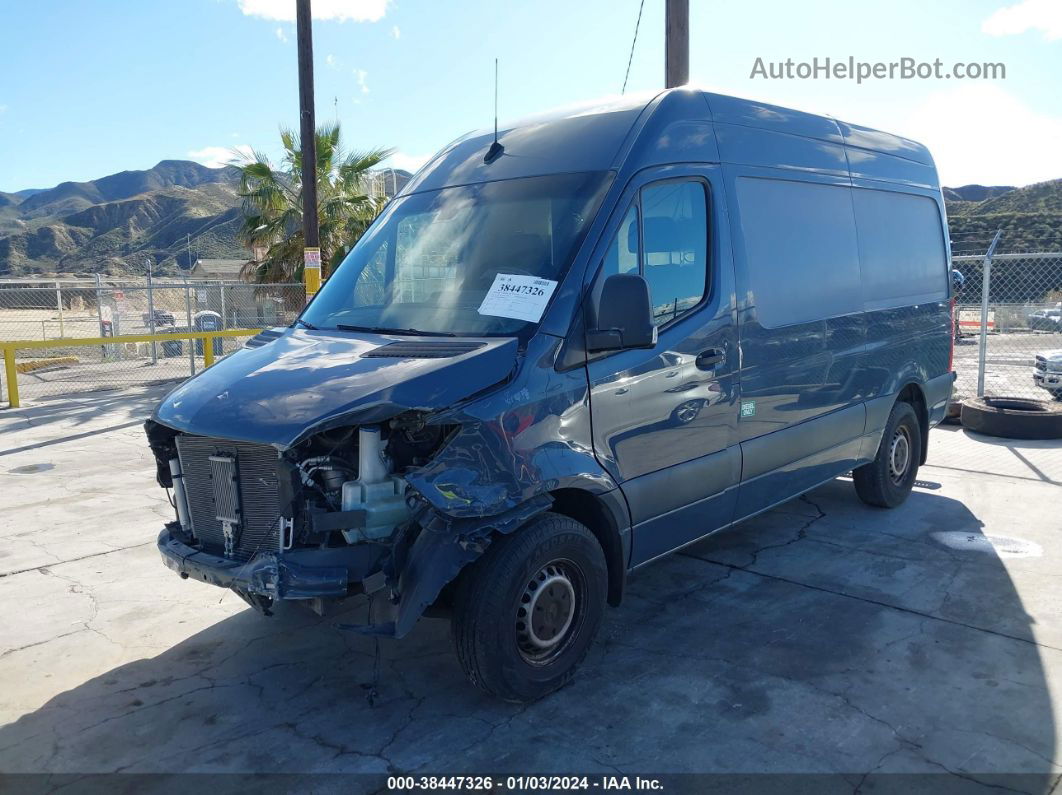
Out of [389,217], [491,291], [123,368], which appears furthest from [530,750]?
[123,368]

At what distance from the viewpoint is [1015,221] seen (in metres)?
42.2

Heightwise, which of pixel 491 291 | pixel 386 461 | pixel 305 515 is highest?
pixel 491 291

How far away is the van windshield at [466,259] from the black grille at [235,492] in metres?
0.97

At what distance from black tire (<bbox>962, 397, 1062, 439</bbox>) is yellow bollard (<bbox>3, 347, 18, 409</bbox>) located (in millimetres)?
12745

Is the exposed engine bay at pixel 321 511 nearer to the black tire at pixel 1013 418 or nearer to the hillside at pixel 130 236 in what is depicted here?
the black tire at pixel 1013 418

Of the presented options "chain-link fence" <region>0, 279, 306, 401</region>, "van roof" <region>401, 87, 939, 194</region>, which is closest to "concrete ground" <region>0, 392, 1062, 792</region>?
"van roof" <region>401, 87, 939, 194</region>

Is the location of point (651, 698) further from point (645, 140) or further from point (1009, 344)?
point (1009, 344)

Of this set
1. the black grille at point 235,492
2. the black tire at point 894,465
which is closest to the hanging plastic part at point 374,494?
the black grille at point 235,492

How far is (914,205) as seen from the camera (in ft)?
21.8

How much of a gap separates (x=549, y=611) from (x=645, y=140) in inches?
91.2

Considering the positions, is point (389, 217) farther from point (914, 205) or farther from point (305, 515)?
point (914, 205)

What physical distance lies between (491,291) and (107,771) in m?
2.56

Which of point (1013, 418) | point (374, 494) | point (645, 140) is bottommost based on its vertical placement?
point (1013, 418)

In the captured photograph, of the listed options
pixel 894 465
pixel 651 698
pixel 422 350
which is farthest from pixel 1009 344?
pixel 422 350
